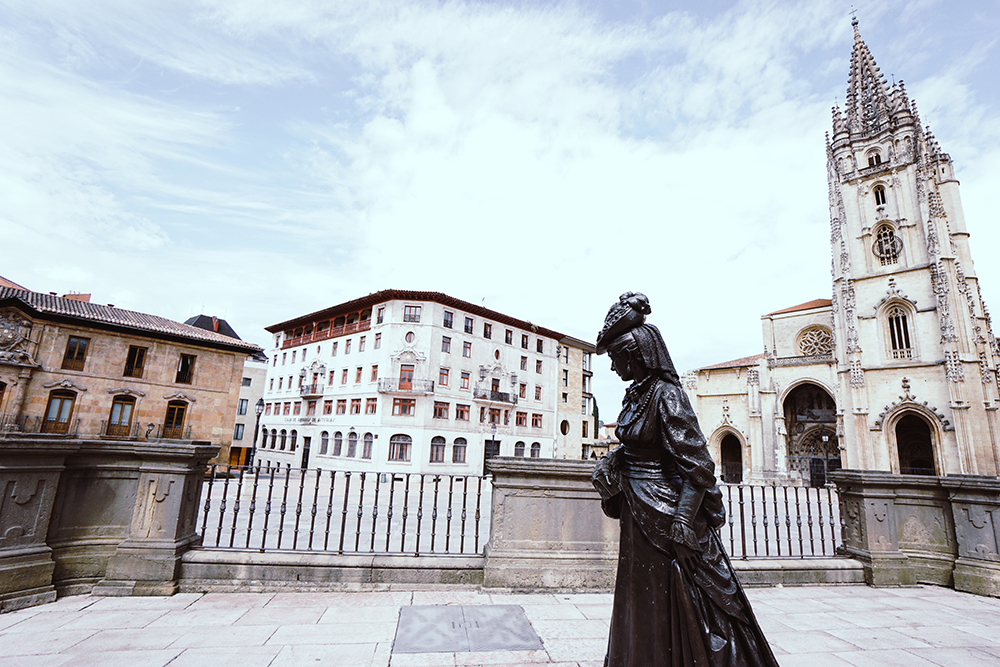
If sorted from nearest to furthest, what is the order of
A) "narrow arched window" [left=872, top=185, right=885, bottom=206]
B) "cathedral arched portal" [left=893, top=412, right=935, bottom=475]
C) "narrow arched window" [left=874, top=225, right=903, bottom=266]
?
"cathedral arched portal" [left=893, top=412, right=935, bottom=475] → "narrow arched window" [left=874, top=225, right=903, bottom=266] → "narrow arched window" [left=872, top=185, right=885, bottom=206]

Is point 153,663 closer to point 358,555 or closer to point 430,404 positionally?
point 358,555

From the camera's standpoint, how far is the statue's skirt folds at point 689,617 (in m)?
2.12

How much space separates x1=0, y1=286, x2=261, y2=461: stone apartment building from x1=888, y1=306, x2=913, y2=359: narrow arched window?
132 ft

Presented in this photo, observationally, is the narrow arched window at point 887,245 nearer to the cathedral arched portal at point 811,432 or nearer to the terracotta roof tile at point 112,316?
the cathedral arched portal at point 811,432

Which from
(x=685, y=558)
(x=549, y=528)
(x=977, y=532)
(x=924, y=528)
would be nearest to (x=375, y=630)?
(x=549, y=528)

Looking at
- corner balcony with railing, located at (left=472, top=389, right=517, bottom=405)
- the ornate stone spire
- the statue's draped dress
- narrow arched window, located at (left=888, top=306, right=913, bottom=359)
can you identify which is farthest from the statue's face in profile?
the ornate stone spire

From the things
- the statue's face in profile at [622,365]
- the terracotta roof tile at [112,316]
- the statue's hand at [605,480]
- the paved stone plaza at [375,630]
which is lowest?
the paved stone plaza at [375,630]

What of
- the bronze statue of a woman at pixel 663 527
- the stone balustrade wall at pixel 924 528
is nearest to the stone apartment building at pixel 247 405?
the stone balustrade wall at pixel 924 528

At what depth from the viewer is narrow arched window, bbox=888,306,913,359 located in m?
29.5

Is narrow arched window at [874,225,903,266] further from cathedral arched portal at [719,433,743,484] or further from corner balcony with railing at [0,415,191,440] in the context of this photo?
corner balcony with railing at [0,415,191,440]

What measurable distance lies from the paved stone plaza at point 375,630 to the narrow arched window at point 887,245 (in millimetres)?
35655

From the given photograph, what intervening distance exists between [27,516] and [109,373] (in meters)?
24.9

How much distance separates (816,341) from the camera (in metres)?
35.8

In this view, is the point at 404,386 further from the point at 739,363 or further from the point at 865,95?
the point at 865,95
